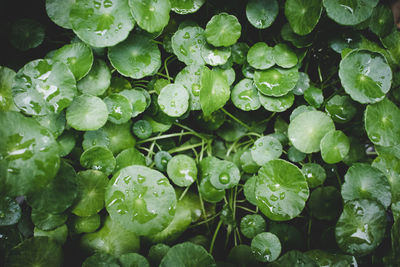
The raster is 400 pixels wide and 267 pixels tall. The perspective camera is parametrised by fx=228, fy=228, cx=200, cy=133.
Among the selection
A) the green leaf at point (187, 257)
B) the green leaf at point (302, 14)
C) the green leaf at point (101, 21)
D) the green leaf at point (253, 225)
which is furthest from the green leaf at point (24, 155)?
the green leaf at point (302, 14)

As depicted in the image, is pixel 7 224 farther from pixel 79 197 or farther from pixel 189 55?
pixel 189 55

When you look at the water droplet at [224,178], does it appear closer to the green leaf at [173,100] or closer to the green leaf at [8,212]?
the green leaf at [173,100]

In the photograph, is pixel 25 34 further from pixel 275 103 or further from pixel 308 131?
pixel 308 131

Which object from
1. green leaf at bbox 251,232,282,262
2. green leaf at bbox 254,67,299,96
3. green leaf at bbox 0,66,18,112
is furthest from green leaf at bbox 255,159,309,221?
green leaf at bbox 0,66,18,112

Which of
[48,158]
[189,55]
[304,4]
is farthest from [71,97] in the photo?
[304,4]

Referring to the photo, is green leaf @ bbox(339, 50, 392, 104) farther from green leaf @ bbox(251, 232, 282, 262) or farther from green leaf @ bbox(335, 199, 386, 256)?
green leaf @ bbox(251, 232, 282, 262)

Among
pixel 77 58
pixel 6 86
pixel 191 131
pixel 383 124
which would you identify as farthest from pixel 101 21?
pixel 383 124
